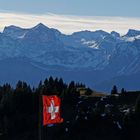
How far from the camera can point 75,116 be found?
166 metres

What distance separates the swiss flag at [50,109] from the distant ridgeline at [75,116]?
7668 cm

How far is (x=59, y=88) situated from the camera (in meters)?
197

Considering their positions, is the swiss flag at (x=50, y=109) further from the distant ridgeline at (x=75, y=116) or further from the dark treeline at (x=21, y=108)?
the dark treeline at (x=21, y=108)

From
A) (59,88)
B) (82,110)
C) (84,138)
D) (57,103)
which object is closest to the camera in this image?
(57,103)

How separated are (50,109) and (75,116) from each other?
10451 centimetres

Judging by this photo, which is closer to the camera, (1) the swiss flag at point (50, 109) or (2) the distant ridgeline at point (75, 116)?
(1) the swiss flag at point (50, 109)

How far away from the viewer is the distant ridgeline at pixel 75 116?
489ft

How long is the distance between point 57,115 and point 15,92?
4721 inches

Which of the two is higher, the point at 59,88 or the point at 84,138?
the point at 59,88

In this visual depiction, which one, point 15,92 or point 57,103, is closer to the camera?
point 57,103

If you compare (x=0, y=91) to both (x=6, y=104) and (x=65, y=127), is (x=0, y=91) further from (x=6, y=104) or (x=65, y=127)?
(x=65, y=127)

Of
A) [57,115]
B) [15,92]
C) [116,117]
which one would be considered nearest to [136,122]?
[116,117]

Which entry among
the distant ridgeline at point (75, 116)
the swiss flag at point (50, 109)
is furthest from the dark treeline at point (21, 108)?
the swiss flag at point (50, 109)

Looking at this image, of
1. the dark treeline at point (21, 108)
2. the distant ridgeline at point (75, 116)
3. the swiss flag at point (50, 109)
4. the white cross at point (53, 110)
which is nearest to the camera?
the swiss flag at point (50, 109)
